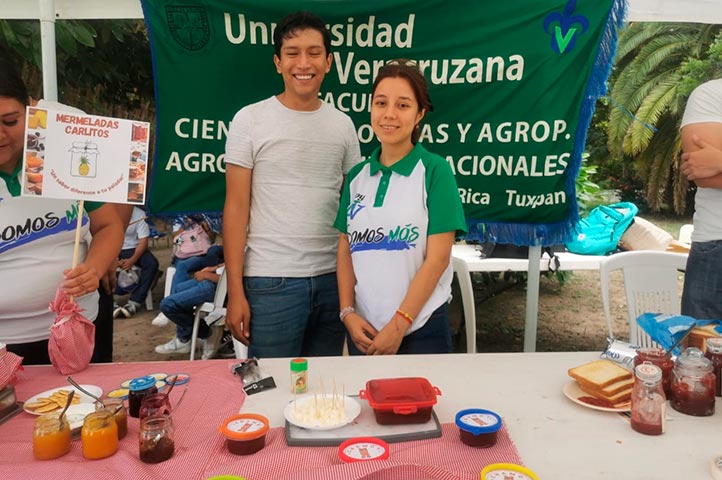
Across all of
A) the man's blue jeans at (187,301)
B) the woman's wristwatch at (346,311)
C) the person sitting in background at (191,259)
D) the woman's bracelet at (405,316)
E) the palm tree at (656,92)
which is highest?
the palm tree at (656,92)

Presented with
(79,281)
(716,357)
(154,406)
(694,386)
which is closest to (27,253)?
(79,281)

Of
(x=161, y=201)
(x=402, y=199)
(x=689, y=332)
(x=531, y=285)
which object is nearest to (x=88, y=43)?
(x=161, y=201)

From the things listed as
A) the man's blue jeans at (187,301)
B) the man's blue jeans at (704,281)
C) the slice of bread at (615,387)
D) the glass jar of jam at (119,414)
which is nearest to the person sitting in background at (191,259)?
the man's blue jeans at (187,301)

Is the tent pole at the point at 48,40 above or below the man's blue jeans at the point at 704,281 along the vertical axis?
above

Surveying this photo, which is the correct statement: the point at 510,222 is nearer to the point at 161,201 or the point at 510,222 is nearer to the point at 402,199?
the point at 402,199

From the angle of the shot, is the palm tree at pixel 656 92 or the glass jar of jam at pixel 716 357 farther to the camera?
the palm tree at pixel 656 92

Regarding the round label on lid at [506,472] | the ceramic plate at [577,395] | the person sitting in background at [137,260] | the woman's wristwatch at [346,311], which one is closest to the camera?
the round label on lid at [506,472]

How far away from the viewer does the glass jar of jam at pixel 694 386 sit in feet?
4.41

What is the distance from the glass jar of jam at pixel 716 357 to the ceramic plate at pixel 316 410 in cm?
96

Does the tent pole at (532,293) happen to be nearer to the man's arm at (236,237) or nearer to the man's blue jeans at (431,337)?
the man's blue jeans at (431,337)

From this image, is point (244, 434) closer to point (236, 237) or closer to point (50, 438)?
point (50, 438)

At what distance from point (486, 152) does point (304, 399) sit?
1.80 m

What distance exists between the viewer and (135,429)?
4.28 ft

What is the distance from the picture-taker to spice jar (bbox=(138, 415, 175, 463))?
1153mm
